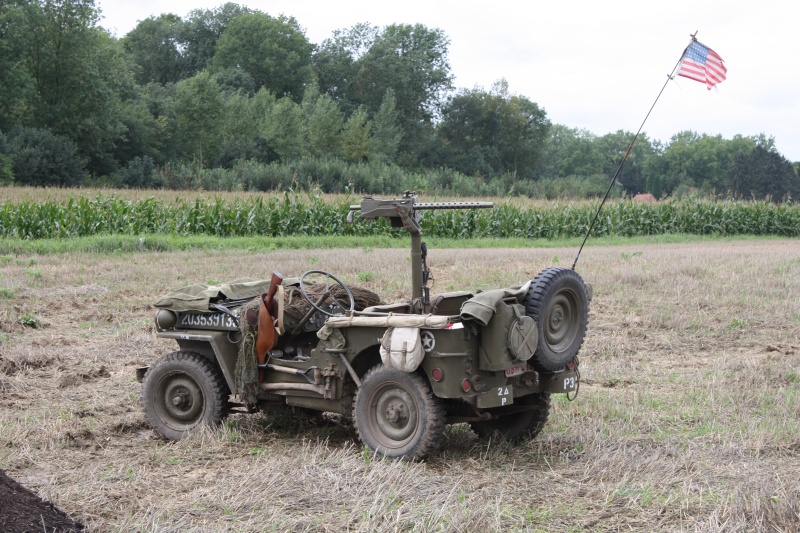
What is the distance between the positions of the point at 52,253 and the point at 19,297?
6.15m

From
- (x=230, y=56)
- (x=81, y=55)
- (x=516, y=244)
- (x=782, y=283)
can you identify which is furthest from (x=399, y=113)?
(x=782, y=283)

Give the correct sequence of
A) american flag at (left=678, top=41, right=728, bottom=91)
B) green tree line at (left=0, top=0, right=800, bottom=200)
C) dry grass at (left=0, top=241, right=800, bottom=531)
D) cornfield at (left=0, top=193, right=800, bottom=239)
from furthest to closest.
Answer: green tree line at (left=0, top=0, right=800, bottom=200), cornfield at (left=0, top=193, right=800, bottom=239), american flag at (left=678, top=41, right=728, bottom=91), dry grass at (left=0, top=241, right=800, bottom=531)

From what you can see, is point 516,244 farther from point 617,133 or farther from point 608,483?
point 617,133

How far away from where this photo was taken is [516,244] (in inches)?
1096

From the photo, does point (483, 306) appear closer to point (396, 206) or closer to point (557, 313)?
point (557, 313)

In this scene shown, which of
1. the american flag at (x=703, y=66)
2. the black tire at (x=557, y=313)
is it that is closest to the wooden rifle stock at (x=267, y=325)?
the black tire at (x=557, y=313)

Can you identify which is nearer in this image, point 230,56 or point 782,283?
point 782,283

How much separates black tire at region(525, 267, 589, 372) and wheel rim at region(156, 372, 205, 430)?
294 centimetres

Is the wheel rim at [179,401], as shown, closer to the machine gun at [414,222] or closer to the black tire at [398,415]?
the black tire at [398,415]

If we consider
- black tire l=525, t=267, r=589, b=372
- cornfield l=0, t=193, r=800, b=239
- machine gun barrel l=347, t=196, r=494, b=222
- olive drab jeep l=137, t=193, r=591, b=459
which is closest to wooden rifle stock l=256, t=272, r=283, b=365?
olive drab jeep l=137, t=193, r=591, b=459

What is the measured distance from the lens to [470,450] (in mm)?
6660

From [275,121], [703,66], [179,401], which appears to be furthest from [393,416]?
[275,121]

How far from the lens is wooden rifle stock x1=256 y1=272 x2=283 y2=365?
684 centimetres

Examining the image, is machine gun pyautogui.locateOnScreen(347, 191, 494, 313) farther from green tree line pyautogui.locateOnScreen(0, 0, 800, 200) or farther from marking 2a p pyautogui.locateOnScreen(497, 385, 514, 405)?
green tree line pyautogui.locateOnScreen(0, 0, 800, 200)
